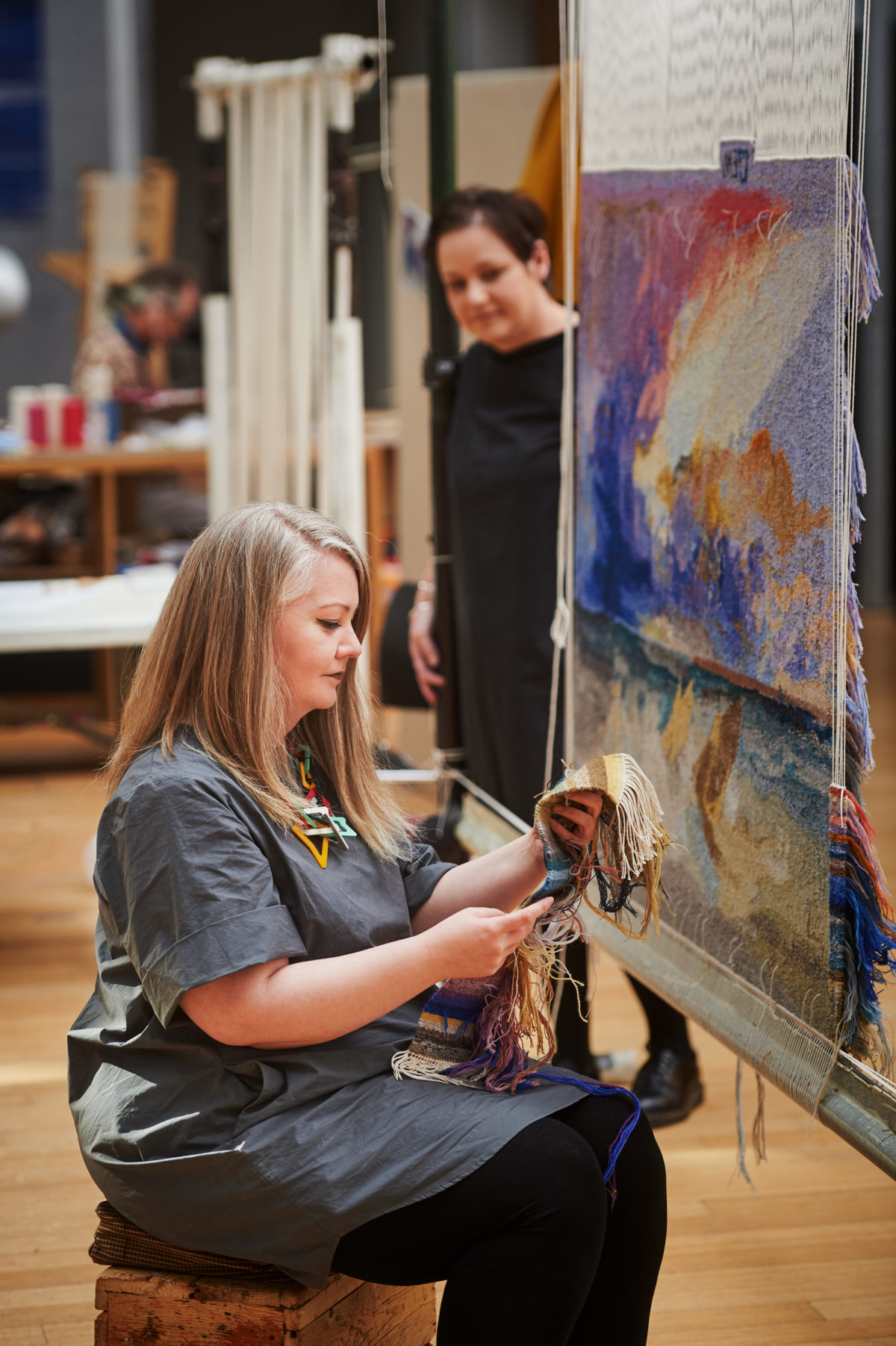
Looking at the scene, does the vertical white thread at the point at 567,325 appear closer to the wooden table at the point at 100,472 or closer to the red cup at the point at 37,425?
the wooden table at the point at 100,472

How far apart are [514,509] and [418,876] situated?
0.89 m

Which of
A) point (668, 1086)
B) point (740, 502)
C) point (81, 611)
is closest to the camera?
point (740, 502)

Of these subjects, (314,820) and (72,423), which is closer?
(314,820)

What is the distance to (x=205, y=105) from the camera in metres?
3.49

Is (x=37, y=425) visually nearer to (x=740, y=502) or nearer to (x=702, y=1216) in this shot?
(x=702, y=1216)

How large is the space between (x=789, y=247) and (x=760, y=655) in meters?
0.38

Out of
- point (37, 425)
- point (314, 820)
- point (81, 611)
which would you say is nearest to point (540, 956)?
point (314, 820)

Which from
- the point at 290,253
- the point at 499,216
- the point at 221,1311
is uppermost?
the point at 290,253

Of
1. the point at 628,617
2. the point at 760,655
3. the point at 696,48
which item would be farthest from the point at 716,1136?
the point at 696,48

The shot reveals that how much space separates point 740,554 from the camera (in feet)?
4.74

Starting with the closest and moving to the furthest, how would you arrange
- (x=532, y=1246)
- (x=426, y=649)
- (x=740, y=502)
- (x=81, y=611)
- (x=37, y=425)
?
(x=532, y=1246) → (x=740, y=502) → (x=426, y=649) → (x=81, y=611) → (x=37, y=425)

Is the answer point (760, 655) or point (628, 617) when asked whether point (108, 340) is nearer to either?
point (628, 617)

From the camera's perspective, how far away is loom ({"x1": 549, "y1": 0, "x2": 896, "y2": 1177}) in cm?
126

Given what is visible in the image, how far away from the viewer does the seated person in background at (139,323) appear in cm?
582
